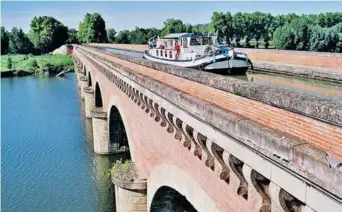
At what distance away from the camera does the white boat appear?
16.4m

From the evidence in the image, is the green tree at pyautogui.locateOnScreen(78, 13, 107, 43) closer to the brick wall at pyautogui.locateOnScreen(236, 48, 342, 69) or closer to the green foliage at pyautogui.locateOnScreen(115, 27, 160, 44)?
the green foliage at pyautogui.locateOnScreen(115, 27, 160, 44)

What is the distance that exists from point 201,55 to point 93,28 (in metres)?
101

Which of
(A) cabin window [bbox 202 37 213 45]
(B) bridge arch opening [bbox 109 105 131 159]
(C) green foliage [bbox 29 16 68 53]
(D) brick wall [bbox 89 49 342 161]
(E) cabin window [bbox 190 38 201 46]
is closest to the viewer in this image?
(D) brick wall [bbox 89 49 342 161]

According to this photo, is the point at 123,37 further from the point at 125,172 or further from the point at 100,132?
the point at 125,172

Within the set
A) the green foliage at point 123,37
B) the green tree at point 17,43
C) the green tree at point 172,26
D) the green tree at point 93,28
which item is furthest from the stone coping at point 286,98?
the green tree at point 17,43

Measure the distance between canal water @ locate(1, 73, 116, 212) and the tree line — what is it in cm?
1108

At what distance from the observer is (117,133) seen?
2766 cm

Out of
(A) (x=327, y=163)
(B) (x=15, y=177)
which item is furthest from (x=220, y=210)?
(B) (x=15, y=177)

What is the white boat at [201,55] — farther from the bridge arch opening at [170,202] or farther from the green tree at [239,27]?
the green tree at [239,27]

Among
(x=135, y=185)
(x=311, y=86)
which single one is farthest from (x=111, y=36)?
(x=311, y=86)

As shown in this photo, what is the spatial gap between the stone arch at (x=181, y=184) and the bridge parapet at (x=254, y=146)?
0.84 metres

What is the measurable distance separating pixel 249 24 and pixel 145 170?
278 ft

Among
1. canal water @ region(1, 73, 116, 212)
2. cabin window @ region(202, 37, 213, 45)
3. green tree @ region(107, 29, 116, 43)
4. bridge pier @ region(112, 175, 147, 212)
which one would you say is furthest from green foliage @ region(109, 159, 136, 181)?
green tree @ region(107, 29, 116, 43)

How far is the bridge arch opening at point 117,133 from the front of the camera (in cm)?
2645
